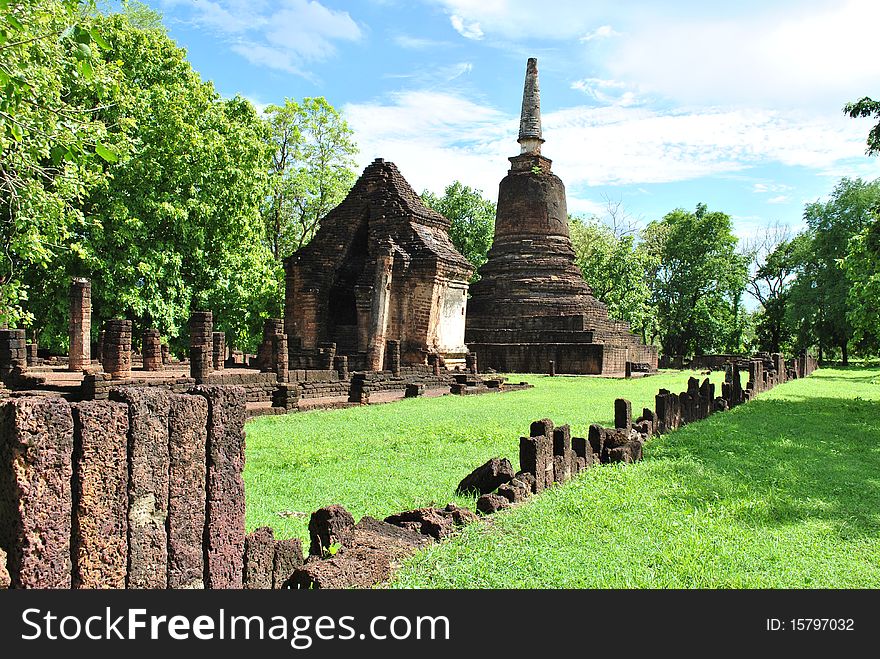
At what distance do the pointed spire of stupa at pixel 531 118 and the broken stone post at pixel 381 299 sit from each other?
12395mm

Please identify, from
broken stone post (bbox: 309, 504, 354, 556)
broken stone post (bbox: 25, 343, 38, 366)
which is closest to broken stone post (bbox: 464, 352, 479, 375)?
broken stone post (bbox: 25, 343, 38, 366)

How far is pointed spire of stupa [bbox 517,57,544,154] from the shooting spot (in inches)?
1232

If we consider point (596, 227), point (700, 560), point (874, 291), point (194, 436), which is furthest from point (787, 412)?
point (596, 227)

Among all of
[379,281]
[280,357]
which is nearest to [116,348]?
[280,357]

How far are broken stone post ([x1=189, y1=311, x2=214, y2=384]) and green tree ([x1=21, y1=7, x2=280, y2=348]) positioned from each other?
5357 mm

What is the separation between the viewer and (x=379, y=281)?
21.8 meters

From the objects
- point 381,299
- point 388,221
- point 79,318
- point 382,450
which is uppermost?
point 388,221

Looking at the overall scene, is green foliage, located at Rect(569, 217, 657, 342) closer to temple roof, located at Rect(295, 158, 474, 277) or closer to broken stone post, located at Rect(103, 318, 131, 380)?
temple roof, located at Rect(295, 158, 474, 277)

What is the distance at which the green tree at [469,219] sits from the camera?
4238 centimetres

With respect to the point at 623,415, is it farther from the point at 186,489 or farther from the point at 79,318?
the point at 79,318

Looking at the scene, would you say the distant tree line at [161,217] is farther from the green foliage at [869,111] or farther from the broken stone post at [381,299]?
the green foliage at [869,111]

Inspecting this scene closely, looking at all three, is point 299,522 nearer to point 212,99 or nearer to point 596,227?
point 212,99

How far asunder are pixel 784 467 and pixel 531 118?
26.3 metres
